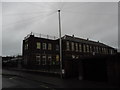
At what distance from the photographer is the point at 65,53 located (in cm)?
4328

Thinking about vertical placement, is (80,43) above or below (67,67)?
above

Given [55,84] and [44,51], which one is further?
[44,51]

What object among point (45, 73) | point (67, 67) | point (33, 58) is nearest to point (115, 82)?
point (67, 67)

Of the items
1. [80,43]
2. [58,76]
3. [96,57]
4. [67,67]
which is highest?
[80,43]

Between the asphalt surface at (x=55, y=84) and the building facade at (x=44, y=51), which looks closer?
the asphalt surface at (x=55, y=84)

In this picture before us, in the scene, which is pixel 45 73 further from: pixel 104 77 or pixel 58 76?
pixel 104 77

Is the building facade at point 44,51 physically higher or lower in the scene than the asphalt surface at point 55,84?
higher

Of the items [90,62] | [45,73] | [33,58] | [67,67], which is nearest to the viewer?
[90,62]

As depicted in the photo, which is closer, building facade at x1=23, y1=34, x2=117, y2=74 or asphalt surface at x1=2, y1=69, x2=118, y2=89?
asphalt surface at x1=2, y1=69, x2=118, y2=89

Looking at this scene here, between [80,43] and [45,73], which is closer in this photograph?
[45,73]

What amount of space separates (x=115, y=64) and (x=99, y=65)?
280cm

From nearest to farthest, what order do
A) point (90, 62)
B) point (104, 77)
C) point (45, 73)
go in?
point (104, 77), point (90, 62), point (45, 73)

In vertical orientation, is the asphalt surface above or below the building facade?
below

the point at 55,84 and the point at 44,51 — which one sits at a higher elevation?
the point at 44,51
